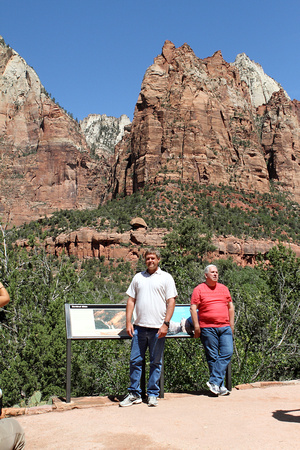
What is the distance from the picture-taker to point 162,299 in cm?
557

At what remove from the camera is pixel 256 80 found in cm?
10744

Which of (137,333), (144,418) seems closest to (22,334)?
(137,333)

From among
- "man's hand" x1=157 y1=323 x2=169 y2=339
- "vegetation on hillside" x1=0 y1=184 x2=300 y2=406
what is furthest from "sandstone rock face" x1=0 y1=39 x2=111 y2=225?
"man's hand" x1=157 y1=323 x2=169 y2=339

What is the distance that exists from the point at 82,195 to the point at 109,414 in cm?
7258

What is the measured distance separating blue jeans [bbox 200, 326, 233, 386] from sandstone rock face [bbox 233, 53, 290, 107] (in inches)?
4148

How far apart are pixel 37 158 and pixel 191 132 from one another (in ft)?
108

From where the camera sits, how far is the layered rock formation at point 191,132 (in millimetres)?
50312

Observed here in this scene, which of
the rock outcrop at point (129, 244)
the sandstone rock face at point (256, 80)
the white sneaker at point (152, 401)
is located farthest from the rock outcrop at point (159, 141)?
the white sneaker at point (152, 401)

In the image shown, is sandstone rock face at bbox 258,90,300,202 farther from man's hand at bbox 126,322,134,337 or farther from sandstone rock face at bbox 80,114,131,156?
man's hand at bbox 126,322,134,337

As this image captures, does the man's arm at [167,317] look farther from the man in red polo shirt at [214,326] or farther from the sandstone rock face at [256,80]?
the sandstone rock face at [256,80]

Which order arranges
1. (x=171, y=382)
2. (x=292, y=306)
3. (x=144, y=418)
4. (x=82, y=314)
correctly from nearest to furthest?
(x=144, y=418)
(x=82, y=314)
(x=171, y=382)
(x=292, y=306)

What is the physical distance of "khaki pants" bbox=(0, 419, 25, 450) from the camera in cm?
303

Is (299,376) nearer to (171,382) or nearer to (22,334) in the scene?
(171,382)

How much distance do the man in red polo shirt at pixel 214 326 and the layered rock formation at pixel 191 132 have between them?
138 ft
